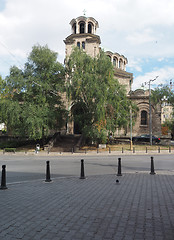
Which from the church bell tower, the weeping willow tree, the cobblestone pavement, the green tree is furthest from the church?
the cobblestone pavement

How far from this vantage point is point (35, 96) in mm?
28562

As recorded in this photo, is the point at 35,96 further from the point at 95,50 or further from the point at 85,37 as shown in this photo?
the point at 85,37

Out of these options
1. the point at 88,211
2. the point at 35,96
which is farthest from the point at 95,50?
the point at 88,211

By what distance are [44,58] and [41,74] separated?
2369 millimetres

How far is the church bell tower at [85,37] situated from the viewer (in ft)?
131

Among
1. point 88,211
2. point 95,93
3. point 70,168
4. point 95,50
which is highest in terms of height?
point 95,50

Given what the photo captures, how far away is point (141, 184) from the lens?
7746 mm

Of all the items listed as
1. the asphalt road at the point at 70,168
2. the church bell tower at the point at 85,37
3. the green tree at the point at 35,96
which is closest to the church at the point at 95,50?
the church bell tower at the point at 85,37

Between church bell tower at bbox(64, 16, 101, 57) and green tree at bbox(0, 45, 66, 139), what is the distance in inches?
483

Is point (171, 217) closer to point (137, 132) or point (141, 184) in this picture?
point (141, 184)

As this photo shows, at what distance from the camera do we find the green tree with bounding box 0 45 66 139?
83.7ft

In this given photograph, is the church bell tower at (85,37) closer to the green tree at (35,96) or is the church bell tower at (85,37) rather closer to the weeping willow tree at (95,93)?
the green tree at (35,96)

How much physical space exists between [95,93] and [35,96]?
9.03 metres

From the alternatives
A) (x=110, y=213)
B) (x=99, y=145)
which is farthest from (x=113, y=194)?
(x=99, y=145)
